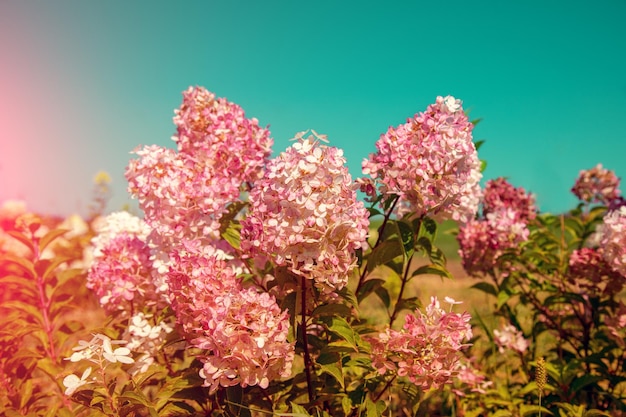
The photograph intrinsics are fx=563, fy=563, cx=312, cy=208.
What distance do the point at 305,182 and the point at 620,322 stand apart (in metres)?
2.08

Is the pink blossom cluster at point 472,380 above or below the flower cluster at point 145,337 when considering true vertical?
above

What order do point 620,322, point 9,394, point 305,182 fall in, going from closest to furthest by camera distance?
1. point 305,182
2. point 9,394
3. point 620,322

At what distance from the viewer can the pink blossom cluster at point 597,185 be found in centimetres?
475

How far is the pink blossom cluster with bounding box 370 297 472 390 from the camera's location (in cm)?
209

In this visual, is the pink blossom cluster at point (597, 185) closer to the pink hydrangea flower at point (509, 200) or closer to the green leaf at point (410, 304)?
the pink hydrangea flower at point (509, 200)

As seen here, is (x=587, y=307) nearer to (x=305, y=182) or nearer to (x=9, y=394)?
(x=305, y=182)

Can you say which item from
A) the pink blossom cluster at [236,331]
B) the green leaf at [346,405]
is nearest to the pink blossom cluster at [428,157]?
the pink blossom cluster at [236,331]

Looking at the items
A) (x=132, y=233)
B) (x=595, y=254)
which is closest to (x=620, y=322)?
(x=595, y=254)

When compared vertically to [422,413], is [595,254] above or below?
above

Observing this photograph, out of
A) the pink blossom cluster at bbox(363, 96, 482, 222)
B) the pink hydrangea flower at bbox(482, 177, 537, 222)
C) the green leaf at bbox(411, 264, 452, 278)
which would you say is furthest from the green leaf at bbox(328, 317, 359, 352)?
the pink hydrangea flower at bbox(482, 177, 537, 222)

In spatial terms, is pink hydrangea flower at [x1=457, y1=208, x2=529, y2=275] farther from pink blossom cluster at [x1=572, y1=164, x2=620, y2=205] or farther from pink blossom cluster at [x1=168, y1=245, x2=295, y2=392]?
pink blossom cluster at [x1=168, y1=245, x2=295, y2=392]

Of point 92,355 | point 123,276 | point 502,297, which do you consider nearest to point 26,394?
point 123,276

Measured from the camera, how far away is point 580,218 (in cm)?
438

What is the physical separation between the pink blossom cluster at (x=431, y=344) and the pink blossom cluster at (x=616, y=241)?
1262mm
